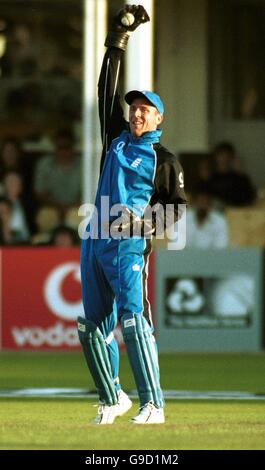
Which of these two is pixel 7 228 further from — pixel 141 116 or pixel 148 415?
pixel 148 415

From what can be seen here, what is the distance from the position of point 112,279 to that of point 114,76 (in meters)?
1.33

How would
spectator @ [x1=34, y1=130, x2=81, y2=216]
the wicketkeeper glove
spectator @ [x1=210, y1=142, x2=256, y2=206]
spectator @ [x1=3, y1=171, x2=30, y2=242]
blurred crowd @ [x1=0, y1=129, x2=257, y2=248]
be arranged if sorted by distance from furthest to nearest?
spectator @ [x1=34, y1=130, x2=81, y2=216] < spectator @ [x1=210, y1=142, x2=256, y2=206] < spectator @ [x1=3, y1=171, x2=30, y2=242] < blurred crowd @ [x1=0, y1=129, x2=257, y2=248] < the wicketkeeper glove

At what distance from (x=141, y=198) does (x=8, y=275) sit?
6439 millimetres

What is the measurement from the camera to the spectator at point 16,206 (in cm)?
1642

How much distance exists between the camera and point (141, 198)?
27.9 ft

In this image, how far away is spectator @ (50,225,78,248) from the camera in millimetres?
15578

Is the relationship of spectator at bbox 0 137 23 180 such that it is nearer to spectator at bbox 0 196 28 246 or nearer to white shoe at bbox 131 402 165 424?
spectator at bbox 0 196 28 246

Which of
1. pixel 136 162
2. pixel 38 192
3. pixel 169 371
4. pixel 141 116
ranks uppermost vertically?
pixel 141 116

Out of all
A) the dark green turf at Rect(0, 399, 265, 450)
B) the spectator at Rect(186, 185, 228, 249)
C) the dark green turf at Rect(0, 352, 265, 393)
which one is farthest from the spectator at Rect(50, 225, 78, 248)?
the dark green turf at Rect(0, 399, 265, 450)

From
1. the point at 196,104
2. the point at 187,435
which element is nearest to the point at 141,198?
the point at 187,435

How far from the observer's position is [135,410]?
9.52 m

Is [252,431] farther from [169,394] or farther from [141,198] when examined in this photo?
[169,394]

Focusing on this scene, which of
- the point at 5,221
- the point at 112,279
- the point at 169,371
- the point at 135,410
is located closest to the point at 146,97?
the point at 112,279
